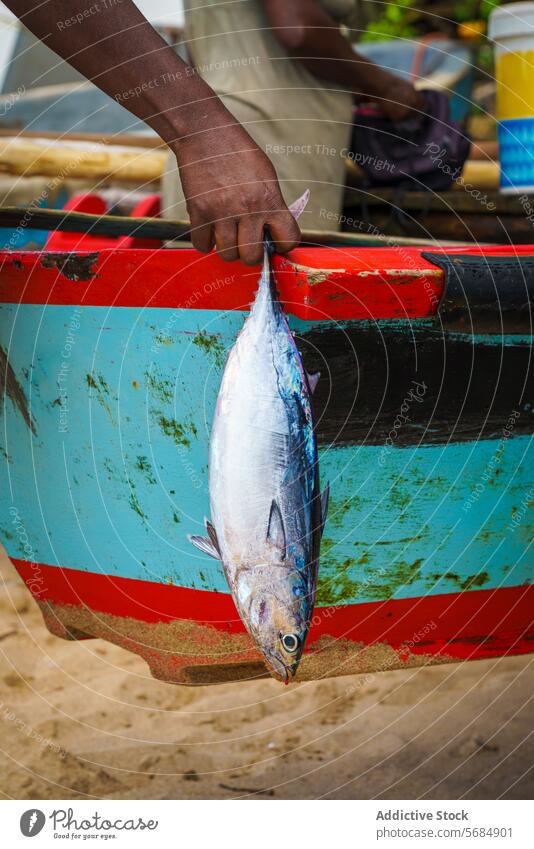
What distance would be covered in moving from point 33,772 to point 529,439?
1.33 m

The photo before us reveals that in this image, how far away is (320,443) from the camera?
1.36 meters

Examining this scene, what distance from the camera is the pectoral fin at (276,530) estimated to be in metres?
1.18

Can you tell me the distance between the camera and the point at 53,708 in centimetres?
219

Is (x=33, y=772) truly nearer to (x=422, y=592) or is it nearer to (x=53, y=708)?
(x=53, y=708)

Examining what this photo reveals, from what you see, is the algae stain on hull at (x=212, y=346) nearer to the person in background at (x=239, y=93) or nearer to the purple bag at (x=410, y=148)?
the person in background at (x=239, y=93)

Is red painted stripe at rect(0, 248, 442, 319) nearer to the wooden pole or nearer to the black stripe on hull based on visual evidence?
the black stripe on hull

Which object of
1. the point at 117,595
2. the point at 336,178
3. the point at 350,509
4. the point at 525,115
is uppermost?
the point at 525,115

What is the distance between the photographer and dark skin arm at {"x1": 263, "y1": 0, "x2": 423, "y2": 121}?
194 centimetres

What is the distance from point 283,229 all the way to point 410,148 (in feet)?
4.66

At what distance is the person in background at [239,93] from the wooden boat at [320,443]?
0.40ft

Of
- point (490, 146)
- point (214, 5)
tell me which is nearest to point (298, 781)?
point (214, 5)
